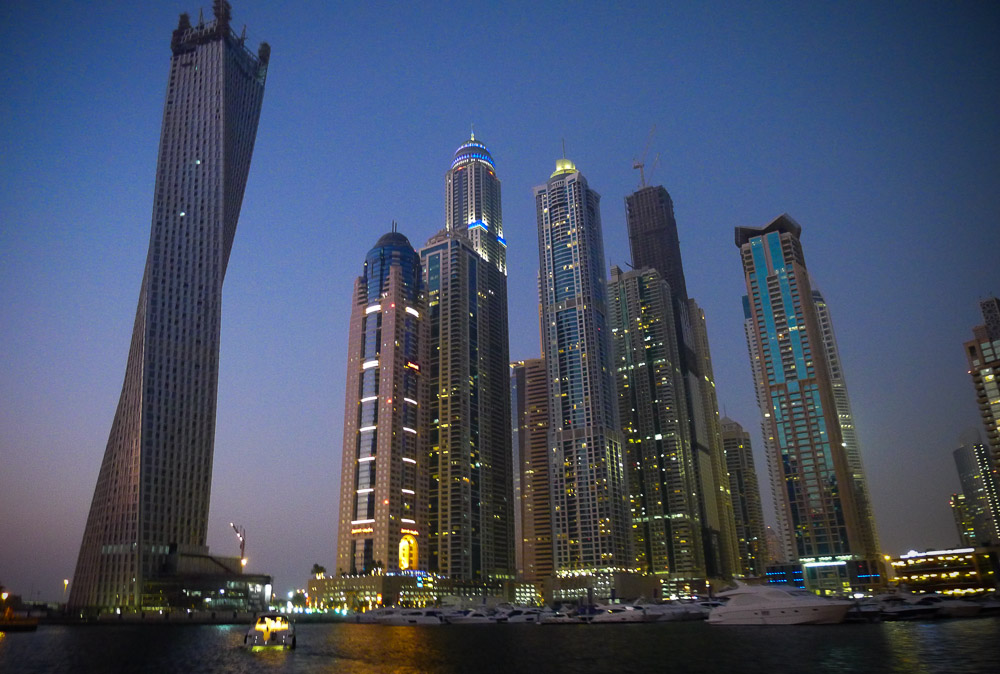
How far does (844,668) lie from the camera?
194 ft

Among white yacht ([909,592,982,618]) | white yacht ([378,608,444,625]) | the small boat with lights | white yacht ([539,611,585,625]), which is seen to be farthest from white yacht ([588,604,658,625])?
the small boat with lights

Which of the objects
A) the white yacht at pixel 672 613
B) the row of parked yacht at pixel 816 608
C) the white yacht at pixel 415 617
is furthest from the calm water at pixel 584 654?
the white yacht at pixel 415 617

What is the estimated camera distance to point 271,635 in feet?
328

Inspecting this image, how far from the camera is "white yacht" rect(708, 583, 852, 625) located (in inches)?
4557

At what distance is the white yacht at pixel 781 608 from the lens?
116 metres

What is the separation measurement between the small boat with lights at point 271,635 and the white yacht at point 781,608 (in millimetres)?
74656

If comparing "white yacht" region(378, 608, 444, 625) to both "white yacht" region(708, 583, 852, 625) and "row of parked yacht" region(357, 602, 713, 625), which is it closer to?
"row of parked yacht" region(357, 602, 713, 625)

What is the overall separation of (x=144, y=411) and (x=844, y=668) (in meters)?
191

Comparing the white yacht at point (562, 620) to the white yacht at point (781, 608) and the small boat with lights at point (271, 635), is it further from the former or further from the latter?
the small boat with lights at point (271, 635)

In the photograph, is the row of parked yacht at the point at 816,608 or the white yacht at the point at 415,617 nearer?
the row of parked yacht at the point at 816,608

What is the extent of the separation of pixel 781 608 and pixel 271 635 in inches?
3171

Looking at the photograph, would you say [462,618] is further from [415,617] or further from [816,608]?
[816,608]

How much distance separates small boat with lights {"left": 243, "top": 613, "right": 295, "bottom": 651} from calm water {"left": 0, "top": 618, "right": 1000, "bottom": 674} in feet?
7.14

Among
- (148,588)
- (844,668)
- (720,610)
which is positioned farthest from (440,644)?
(148,588)
